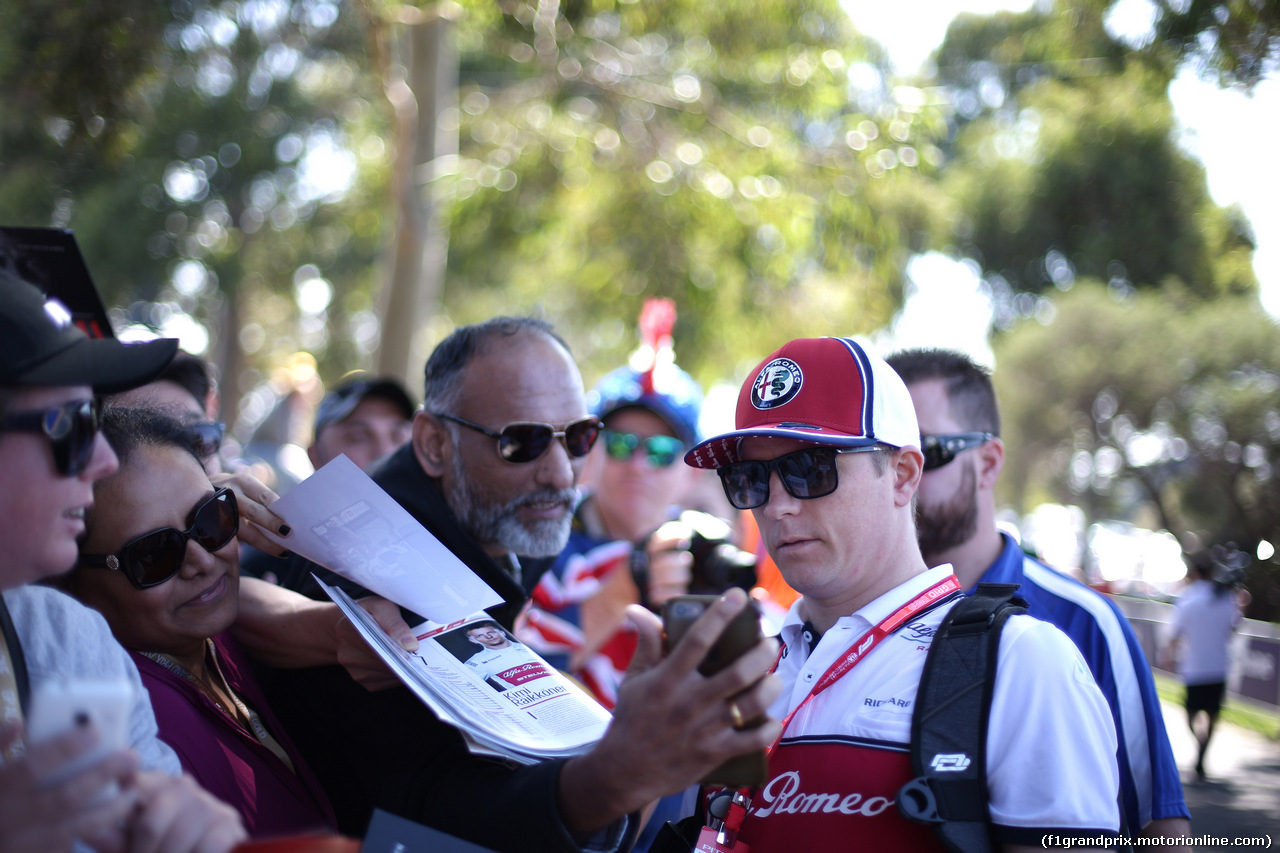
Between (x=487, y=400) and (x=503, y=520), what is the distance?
345 mm

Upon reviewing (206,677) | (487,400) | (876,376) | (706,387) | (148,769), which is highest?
(876,376)

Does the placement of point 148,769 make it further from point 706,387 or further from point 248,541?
point 706,387

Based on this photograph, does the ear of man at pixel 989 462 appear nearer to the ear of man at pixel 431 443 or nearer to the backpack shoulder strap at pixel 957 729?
the backpack shoulder strap at pixel 957 729

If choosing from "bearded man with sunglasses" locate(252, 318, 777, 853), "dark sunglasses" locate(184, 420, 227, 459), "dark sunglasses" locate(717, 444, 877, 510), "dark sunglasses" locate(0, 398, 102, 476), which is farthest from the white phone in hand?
"dark sunglasses" locate(184, 420, 227, 459)

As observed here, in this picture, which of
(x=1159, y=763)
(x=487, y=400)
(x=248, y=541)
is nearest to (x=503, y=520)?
(x=487, y=400)

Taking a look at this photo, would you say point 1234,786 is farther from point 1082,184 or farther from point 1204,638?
point 1082,184

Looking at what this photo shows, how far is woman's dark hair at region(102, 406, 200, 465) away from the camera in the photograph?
192 cm

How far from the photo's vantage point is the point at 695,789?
7.06 ft

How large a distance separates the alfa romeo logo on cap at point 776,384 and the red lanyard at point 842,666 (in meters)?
0.51

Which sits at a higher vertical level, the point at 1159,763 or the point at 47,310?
the point at 47,310

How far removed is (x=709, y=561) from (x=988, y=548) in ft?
2.91

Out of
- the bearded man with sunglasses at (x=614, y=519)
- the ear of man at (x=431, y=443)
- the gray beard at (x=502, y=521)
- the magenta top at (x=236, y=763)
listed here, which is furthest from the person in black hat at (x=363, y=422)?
the magenta top at (x=236, y=763)
